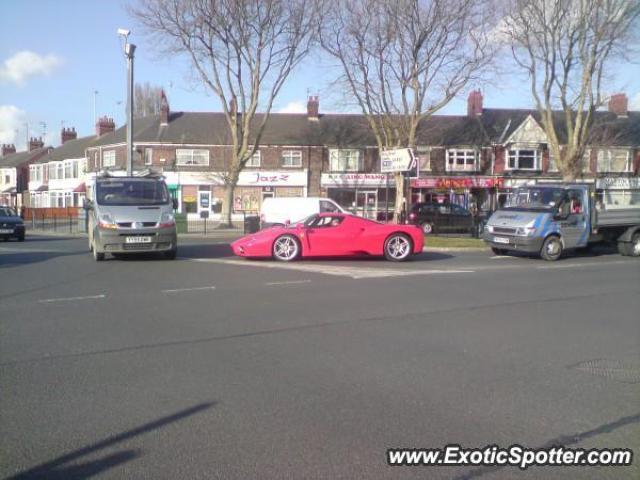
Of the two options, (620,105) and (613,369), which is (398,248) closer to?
(613,369)

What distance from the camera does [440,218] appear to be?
106ft

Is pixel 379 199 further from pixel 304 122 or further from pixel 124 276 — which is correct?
pixel 124 276

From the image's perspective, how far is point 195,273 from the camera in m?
13.1

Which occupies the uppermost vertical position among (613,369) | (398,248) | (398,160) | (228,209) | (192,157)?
(192,157)

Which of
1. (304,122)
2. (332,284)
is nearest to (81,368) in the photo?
(332,284)

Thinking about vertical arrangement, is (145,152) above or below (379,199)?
above

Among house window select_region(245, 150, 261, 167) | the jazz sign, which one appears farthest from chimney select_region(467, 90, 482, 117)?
the jazz sign

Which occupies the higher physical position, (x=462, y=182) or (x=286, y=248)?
(x=462, y=182)

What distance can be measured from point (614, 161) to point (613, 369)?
4286 cm

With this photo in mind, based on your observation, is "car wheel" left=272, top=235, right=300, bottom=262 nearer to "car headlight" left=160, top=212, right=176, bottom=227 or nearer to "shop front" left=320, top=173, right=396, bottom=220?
"car headlight" left=160, top=212, right=176, bottom=227

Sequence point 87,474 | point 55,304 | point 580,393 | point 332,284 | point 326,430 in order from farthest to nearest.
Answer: point 332,284 → point 55,304 → point 580,393 → point 326,430 → point 87,474

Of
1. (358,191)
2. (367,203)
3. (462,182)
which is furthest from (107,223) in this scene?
(462,182)

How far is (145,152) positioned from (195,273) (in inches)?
1352

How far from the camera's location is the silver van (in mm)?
14602
